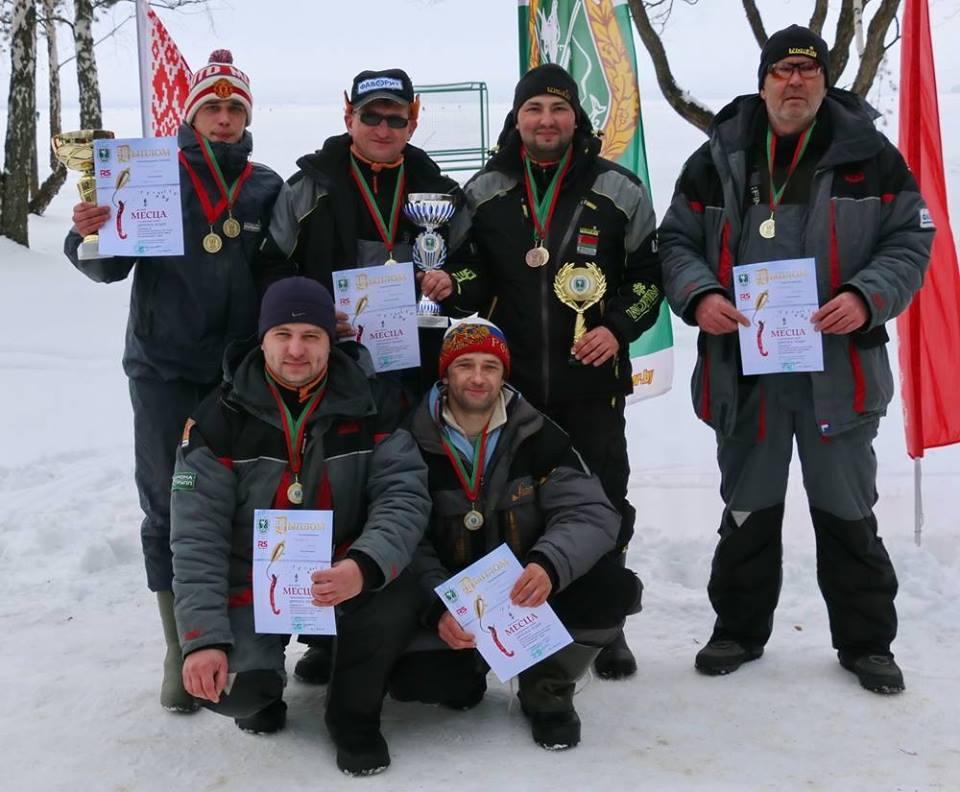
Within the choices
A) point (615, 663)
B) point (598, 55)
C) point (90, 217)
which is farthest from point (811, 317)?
point (598, 55)

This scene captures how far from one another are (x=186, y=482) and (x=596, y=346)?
1.46 meters

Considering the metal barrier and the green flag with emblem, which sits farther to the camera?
the metal barrier

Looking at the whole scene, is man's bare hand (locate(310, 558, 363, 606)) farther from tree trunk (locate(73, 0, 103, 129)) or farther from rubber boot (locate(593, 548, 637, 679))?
tree trunk (locate(73, 0, 103, 129))

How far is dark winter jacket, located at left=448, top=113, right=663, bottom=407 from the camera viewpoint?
3857 mm

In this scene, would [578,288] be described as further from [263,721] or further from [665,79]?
[665,79]

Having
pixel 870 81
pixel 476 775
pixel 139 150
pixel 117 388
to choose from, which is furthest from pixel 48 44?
pixel 476 775

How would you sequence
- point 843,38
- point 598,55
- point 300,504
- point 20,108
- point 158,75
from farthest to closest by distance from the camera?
point 20,108, point 843,38, point 158,75, point 598,55, point 300,504

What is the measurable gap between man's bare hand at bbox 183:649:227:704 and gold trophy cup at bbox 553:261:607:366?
1.59m

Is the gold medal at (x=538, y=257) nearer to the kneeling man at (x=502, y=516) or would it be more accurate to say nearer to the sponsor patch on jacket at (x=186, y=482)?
the kneeling man at (x=502, y=516)

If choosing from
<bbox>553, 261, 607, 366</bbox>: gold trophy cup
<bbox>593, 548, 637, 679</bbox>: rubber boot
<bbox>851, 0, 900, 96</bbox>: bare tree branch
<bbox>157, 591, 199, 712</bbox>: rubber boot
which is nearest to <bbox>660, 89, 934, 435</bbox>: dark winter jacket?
<bbox>553, 261, 607, 366</bbox>: gold trophy cup

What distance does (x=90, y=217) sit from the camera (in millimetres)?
3545

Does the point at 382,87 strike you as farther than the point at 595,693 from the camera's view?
No

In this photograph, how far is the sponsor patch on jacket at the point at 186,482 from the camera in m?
3.29

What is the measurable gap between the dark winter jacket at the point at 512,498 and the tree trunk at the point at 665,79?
7683 millimetres
